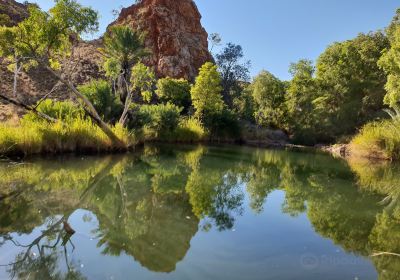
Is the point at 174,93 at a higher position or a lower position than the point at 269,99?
lower

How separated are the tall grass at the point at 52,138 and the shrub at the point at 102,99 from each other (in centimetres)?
240

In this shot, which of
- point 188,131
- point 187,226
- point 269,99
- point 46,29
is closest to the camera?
point 187,226

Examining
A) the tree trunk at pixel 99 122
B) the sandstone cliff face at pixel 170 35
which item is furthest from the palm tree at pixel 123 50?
the sandstone cliff face at pixel 170 35

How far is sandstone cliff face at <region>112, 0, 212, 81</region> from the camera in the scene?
41.7 meters

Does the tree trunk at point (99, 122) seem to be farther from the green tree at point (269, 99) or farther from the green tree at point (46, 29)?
the green tree at point (269, 99)

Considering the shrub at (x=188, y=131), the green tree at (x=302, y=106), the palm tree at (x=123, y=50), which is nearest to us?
the palm tree at (x=123, y=50)

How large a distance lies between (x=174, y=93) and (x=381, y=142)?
1967 cm

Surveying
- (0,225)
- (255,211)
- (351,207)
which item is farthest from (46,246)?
(351,207)

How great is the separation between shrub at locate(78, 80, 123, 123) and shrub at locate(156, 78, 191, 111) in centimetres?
1532

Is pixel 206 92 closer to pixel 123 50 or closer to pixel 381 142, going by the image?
pixel 123 50

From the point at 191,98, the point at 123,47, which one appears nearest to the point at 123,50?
the point at 123,47

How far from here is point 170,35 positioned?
140ft

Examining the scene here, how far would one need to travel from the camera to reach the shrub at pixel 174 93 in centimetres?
3136

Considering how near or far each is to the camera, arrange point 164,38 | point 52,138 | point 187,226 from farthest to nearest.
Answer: point 164,38, point 52,138, point 187,226
